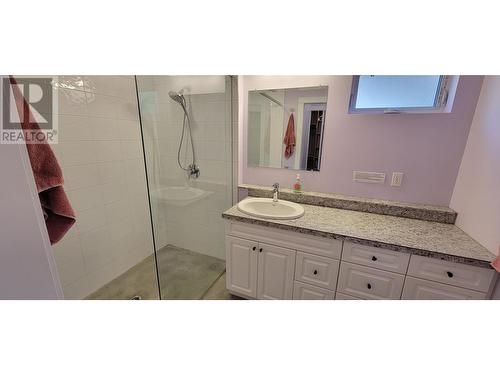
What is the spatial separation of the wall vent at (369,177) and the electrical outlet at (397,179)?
0.06 meters

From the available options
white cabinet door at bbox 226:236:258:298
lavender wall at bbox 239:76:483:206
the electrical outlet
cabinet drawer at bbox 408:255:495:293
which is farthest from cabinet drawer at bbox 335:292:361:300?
the electrical outlet

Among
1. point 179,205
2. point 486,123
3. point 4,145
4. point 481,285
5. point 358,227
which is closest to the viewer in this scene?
point 4,145

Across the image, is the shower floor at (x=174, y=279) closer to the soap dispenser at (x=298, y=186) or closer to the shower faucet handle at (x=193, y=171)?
the shower faucet handle at (x=193, y=171)

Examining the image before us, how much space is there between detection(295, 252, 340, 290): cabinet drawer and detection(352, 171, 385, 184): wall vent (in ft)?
2.34

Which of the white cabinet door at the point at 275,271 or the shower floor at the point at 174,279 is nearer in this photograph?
the white cabinet door at the point at 275,271

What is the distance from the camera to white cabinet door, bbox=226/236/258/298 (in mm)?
1470

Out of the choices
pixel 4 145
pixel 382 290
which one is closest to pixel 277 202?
pixel 382 290

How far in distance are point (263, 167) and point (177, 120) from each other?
0.85m

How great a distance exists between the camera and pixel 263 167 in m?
1.88

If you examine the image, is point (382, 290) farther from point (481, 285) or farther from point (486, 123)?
point (486, 123)

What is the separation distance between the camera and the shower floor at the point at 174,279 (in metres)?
1.68

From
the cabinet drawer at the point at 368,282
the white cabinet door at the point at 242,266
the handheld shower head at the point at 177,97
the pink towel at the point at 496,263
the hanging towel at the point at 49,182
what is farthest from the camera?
the handheld shower head at the point at 177,97
